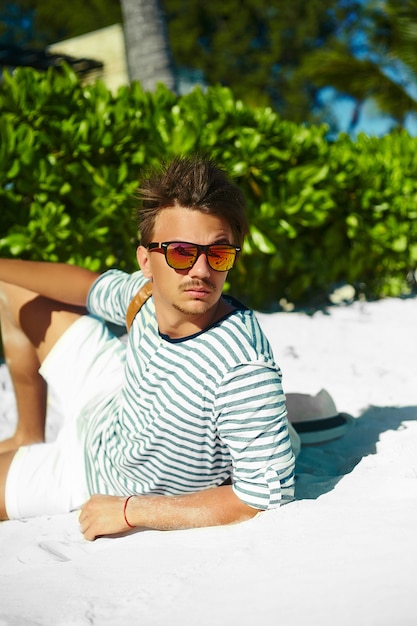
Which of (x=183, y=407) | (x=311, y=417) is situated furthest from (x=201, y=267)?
(x=311, y=417)

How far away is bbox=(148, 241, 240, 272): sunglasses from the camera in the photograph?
205 centimetres

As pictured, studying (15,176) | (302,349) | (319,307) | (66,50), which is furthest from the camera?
(66,50)

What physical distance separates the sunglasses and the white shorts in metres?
0.82

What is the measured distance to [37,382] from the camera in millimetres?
3098

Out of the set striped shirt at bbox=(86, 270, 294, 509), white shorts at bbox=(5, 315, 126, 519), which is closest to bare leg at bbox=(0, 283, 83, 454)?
white shorts at bbox=(5, 315, 126, 519)

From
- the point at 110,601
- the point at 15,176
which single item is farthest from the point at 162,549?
the point at 15,176

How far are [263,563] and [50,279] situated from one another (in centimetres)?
146

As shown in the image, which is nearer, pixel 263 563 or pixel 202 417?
pixel 263 563

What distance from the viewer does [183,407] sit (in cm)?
207

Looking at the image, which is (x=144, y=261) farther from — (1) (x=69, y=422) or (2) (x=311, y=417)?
(2) (x=311, y=417)

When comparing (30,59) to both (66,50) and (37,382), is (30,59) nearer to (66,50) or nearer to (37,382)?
(66,50)

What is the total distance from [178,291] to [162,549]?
0.76 m

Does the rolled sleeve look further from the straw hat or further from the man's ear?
the straw hat

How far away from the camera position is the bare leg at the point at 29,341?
2914 millimetres
